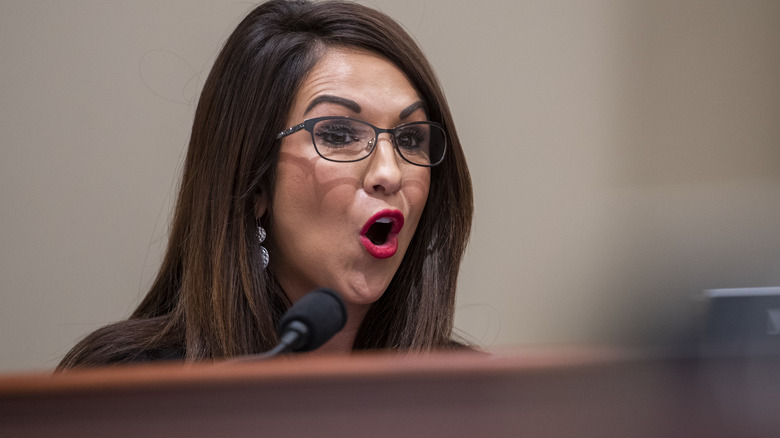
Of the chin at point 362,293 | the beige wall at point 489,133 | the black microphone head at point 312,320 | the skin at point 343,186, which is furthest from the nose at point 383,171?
the beige wall at point 489,133

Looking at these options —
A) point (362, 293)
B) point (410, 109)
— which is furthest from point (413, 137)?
point (362, 293)

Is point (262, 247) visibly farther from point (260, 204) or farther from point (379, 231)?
point (379, 231)

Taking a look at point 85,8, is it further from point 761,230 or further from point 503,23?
point 761,230

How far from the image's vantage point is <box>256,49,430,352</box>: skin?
1.12m

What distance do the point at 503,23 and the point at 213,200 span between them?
997mm

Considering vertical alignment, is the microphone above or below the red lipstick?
below

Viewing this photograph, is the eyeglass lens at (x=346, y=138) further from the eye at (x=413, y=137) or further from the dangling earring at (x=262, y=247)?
the dangling earring at (x=262, y=247)

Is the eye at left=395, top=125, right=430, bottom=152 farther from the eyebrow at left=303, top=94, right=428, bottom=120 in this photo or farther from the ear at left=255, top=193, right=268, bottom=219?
the ear at left=255, top=193, right=268, bottom=219

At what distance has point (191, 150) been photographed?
1247 mm

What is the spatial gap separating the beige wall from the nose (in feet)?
A: 2.29

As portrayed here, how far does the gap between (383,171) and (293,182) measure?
14 cm

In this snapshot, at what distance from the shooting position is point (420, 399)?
0.40m

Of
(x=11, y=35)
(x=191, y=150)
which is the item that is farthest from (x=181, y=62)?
(x=191, y=150)

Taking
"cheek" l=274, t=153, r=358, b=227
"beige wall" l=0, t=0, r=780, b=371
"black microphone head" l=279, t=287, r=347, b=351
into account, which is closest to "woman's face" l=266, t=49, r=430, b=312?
"cheek" l=274, t=153, r=358, b=227
